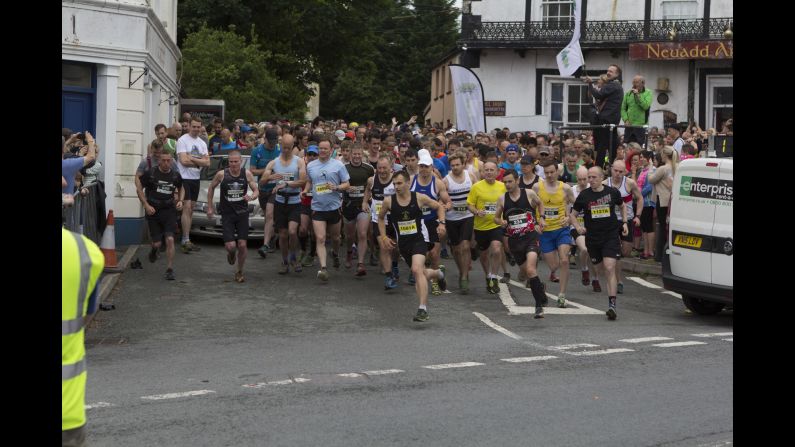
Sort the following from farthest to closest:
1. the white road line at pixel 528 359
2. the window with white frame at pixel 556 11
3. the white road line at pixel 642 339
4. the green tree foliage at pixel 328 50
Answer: the window with white frame at pixel 556 11
the green tree foliage at pixel 328 50
the white road line at pixel 642 339
the white road line at pixel 528 359

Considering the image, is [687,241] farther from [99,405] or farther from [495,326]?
[99,405]

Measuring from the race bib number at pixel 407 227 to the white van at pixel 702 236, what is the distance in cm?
326

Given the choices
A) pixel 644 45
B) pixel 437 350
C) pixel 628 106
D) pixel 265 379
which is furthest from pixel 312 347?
pixel 644 45

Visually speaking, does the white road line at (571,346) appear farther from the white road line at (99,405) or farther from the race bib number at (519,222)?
the white road line at (99,405)

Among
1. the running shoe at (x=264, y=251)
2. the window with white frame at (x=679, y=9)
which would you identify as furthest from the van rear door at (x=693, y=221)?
the window with white frame at (x=679, y=9)

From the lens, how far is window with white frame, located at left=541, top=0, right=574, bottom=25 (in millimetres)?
40969

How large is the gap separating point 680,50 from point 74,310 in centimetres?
3604

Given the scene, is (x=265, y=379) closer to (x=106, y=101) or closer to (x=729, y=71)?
(x=106, y=101)

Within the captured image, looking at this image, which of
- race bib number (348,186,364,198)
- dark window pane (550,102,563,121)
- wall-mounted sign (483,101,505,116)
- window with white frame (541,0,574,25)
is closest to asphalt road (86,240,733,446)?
race bib number (348,186,364,198)

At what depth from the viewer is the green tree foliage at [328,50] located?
126 ft

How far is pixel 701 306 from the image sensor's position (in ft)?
52.9

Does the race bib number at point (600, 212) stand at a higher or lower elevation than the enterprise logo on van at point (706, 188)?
lower
